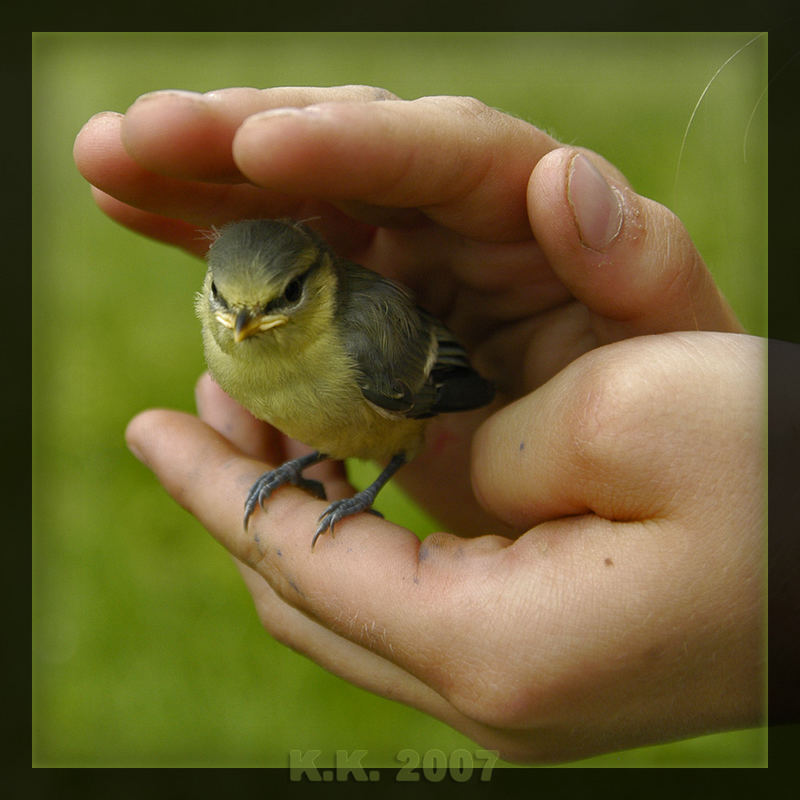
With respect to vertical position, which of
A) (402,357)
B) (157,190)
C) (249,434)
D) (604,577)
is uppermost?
(157,190)

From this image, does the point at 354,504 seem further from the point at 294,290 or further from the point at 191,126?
the point at 191,126

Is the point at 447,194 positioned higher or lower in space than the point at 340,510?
higher

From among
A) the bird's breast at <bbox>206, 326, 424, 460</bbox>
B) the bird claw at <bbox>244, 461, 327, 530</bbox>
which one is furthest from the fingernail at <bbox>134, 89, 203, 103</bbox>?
the bird claw at <bbox>244, 461, 327, 530</bbox>

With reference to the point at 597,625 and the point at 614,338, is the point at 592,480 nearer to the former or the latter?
the point at 597,625

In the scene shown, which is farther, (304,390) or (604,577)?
(304,390)

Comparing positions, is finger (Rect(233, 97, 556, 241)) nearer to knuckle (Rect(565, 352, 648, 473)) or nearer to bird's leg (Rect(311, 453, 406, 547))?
knuckle (Rect(565, 352, 648, 473))

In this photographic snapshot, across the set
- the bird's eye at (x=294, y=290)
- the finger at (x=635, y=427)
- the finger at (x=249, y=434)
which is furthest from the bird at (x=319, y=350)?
the finger at (x=635, y=427)

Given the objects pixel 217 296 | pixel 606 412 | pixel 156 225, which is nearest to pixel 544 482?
pixel 606 412
